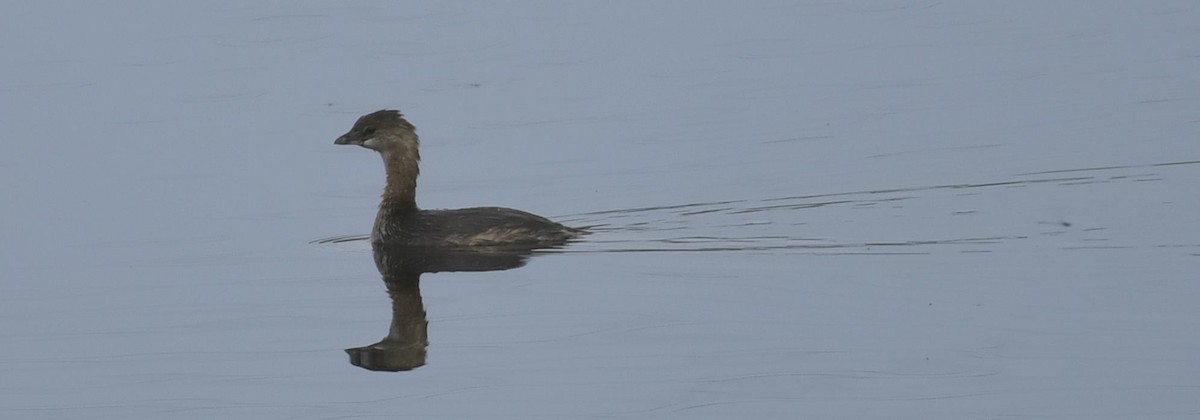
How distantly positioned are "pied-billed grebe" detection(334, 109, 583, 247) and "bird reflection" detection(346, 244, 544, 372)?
3.2 inches

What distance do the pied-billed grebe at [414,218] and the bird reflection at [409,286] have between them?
81mm

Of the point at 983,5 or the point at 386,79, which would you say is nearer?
the point at 386,79

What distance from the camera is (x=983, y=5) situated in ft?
77.0

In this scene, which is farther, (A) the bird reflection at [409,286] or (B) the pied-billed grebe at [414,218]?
(B) the pied-billed grebe at [414,218]

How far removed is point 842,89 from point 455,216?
5319 mm

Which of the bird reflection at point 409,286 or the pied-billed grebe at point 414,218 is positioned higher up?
the pied-billed grebe at point 414,218

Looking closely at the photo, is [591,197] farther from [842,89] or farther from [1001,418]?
[1001,418]

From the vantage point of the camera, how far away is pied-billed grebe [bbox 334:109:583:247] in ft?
47.6

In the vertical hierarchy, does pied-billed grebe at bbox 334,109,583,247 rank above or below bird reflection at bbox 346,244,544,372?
above

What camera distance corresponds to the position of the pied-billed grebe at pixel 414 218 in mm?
14516

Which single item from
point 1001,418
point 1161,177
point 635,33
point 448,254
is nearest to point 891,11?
point 635,33

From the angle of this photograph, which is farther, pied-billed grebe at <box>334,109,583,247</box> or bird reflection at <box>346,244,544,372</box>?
pied-billed grebe at <box>334,109,583,247</box>

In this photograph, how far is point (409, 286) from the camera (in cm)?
1345

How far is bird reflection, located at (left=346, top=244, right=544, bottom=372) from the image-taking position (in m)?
11.4
